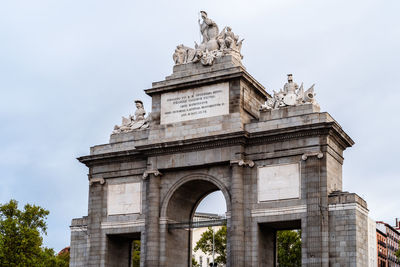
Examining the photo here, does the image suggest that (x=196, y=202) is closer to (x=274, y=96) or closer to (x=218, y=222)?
(x=218, y=222)

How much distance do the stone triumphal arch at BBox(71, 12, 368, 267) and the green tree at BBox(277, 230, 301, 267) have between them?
1114 inches

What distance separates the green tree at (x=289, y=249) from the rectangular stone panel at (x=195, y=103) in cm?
3077

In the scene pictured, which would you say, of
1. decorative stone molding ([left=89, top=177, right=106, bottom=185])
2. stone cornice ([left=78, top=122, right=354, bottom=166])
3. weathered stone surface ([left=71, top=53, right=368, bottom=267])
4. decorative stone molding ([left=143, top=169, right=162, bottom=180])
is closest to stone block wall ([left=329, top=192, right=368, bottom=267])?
weathered stone surface ([left=71, top=53, right=368, bottom=267])

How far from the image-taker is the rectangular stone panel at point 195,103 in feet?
117

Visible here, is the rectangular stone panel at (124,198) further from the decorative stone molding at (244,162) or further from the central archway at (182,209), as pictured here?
the decorative stone molding at (244,162)

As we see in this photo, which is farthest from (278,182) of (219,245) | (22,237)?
(219,245)

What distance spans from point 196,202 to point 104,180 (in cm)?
509

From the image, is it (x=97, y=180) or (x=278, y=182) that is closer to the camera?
(x=278, y=182)

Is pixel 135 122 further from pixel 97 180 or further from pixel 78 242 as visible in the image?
pixel 78 242

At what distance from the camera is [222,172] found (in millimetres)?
35062

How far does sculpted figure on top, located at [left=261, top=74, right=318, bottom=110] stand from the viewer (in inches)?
1347

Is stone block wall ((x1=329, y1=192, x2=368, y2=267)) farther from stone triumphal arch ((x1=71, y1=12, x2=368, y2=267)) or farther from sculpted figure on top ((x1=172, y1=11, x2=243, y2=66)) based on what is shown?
sculpted figure on top ((x1=172, y1=11, x2=243, y2=66))

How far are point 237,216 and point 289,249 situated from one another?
3341 cm

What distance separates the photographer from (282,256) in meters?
65.3
